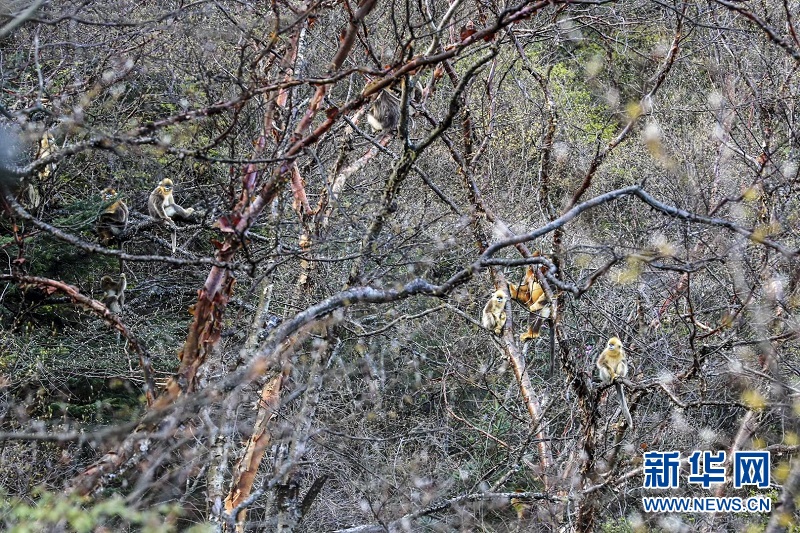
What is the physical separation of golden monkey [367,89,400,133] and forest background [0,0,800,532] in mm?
183

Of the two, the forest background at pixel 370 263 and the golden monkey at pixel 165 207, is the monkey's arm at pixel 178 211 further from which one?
the forest background at pixel 370 263

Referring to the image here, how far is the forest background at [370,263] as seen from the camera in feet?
13.4

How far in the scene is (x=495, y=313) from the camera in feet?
25.5

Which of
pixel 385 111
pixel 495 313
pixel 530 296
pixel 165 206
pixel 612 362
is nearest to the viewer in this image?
pixel 612 362

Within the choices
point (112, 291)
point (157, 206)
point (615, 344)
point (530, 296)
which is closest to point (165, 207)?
point (157, 206)

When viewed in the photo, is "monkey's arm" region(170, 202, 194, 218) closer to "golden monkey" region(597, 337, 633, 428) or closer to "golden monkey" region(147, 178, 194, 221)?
"golden monkey" region(147, 178, 194, 221)

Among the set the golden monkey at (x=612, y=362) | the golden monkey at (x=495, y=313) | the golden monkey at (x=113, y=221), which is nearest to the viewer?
the golden monkey at (x=612, y=362)

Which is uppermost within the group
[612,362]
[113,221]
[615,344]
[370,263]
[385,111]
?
[385,111]

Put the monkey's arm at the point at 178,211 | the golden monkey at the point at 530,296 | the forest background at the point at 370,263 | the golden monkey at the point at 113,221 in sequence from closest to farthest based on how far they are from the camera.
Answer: the forest background at the point at 370,263 < the monkey's arm at the point at 178,211 < the golden monkey at the point at 530,296 < the golden monkey at the point at 113,221

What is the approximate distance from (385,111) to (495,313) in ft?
7.45

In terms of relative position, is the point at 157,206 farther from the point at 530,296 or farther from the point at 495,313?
the point at 530,296

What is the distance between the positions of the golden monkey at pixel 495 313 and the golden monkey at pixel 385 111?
2.00 meters

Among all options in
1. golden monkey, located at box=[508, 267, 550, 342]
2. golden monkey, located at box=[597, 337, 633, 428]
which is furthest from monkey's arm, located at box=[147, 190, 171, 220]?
golden monkey, located at box=[597, 337, 633, 428]

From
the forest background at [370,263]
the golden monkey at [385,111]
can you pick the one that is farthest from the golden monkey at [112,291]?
the golden monkey at [385,111]
